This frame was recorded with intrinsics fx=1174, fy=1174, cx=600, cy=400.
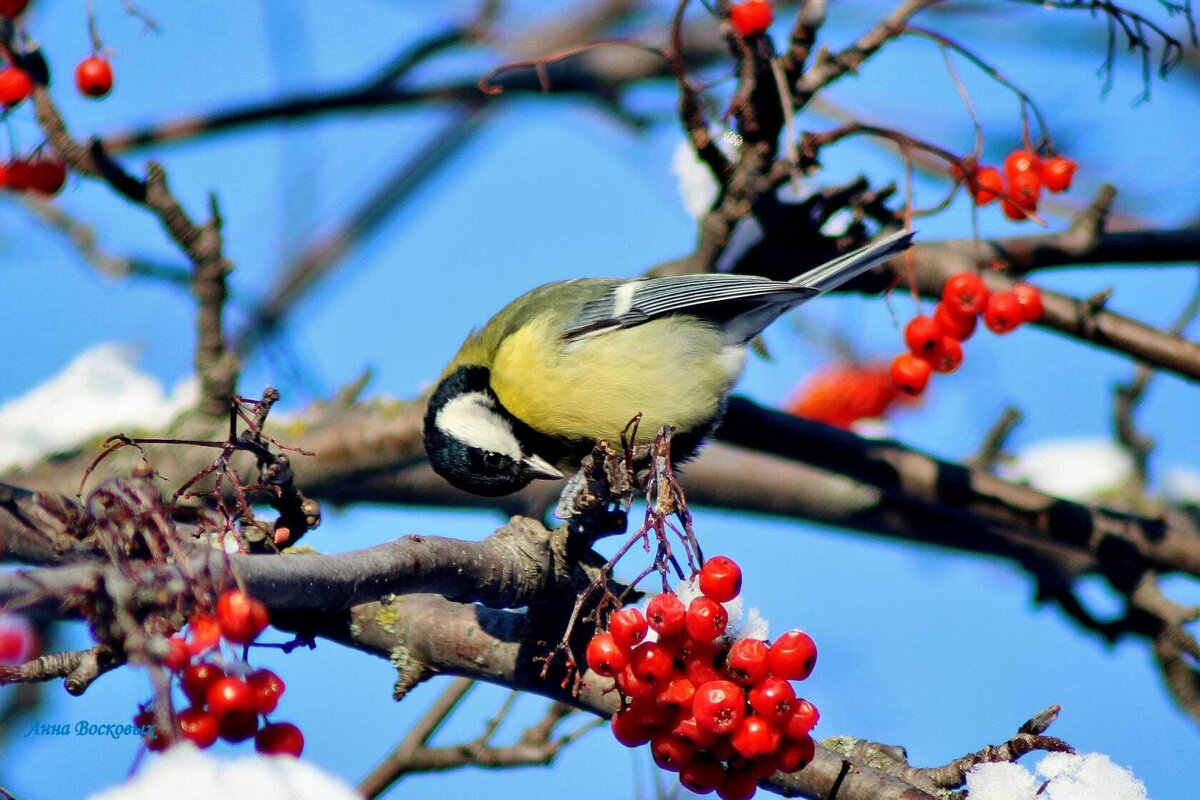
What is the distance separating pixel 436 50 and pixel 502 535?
309cm

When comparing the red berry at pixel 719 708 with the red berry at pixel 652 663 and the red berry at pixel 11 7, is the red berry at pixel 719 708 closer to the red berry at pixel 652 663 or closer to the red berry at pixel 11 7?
the red berry at pixel 652 663

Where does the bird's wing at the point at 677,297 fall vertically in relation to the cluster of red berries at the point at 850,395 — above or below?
below

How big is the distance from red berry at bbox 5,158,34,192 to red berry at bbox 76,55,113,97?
23 cm

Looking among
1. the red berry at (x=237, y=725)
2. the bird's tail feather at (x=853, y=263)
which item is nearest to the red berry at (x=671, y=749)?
the red berry at (x=237, y=725)

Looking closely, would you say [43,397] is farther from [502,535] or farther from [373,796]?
[502,535]

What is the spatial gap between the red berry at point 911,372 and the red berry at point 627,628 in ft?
4.36

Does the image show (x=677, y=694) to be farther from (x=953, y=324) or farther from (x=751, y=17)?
(x=751, y=17)

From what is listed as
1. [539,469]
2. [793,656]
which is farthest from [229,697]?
[539,469]

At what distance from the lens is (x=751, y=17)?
2648 millimetres

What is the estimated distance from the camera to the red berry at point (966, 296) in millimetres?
2736

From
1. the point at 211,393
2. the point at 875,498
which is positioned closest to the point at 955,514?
the point at 875,498

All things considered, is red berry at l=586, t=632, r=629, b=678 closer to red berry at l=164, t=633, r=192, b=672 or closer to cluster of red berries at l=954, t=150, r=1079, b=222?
red berry at l=164, t=633, r=192, b=672

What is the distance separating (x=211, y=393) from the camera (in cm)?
308

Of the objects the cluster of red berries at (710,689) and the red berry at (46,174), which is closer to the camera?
the cluster of red berries at (710,689)
